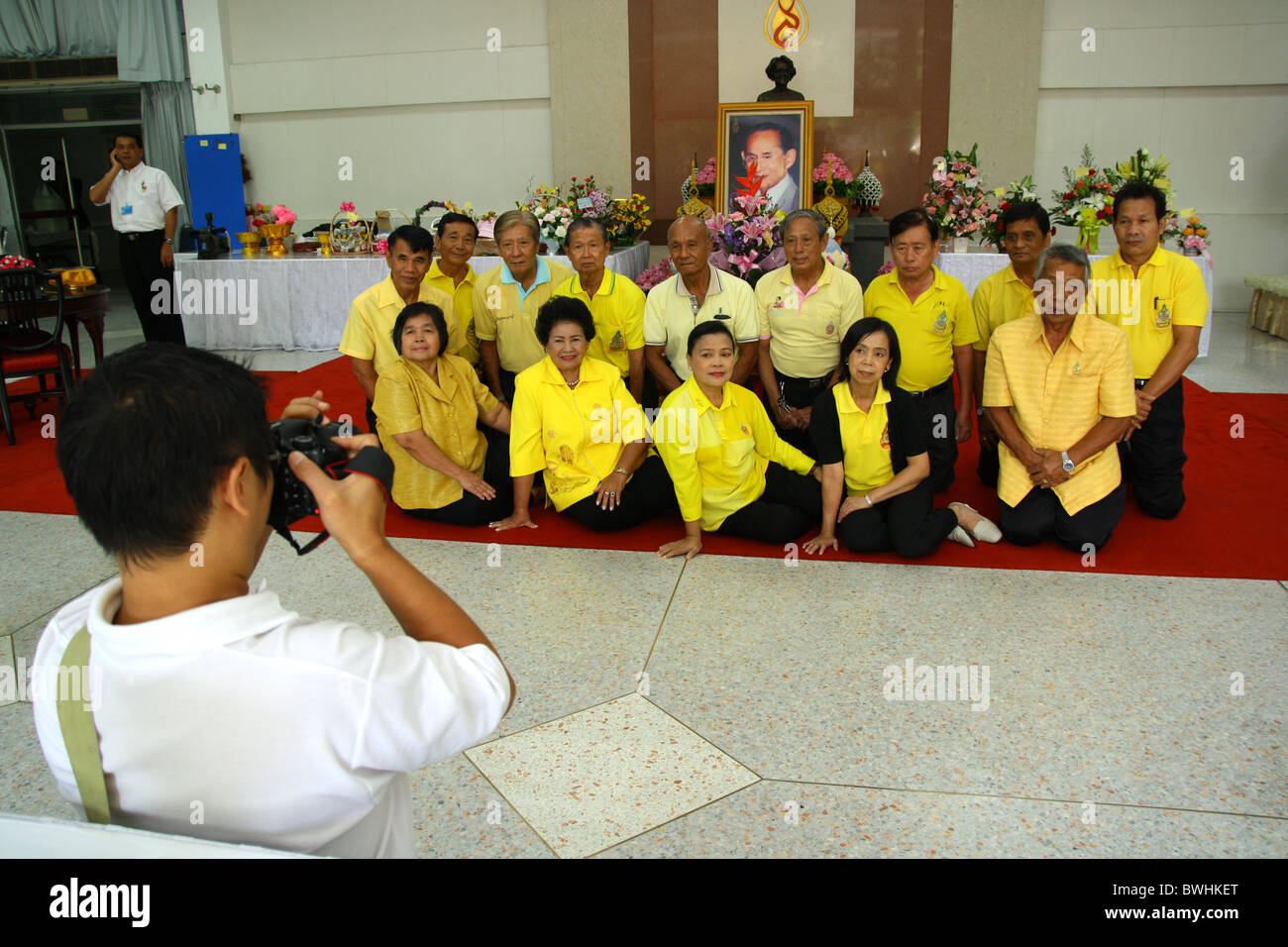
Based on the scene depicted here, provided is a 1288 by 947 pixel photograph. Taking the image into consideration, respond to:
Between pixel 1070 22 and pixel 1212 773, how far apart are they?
8111mm

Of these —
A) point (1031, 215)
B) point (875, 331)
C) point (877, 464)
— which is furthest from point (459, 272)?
point (1031, 215)

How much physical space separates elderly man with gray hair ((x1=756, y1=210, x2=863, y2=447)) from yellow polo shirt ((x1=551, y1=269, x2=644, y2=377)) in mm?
563

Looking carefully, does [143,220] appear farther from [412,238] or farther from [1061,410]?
[1061,410]

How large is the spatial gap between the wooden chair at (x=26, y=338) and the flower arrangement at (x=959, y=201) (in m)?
5.50

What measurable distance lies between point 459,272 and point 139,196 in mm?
3286

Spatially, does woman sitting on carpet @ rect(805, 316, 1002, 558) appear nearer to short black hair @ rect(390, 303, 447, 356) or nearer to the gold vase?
short black hair @ rect(390, 303, 447, 356)

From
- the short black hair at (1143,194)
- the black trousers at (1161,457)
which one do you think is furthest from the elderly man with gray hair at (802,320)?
the black trousers at (1161,457)

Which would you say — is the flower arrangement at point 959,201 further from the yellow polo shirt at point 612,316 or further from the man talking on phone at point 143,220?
the man talking on phone at point 143,220

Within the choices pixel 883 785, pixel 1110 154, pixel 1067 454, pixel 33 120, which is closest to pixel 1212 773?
pixel 883 785

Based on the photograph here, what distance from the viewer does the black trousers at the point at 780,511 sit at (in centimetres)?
357

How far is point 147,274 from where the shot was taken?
6.74 metres

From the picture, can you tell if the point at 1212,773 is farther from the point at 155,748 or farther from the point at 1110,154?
the point at 1110,154

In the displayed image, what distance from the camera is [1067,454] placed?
346 centimetres

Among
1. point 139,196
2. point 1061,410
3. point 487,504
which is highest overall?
point 139,196
